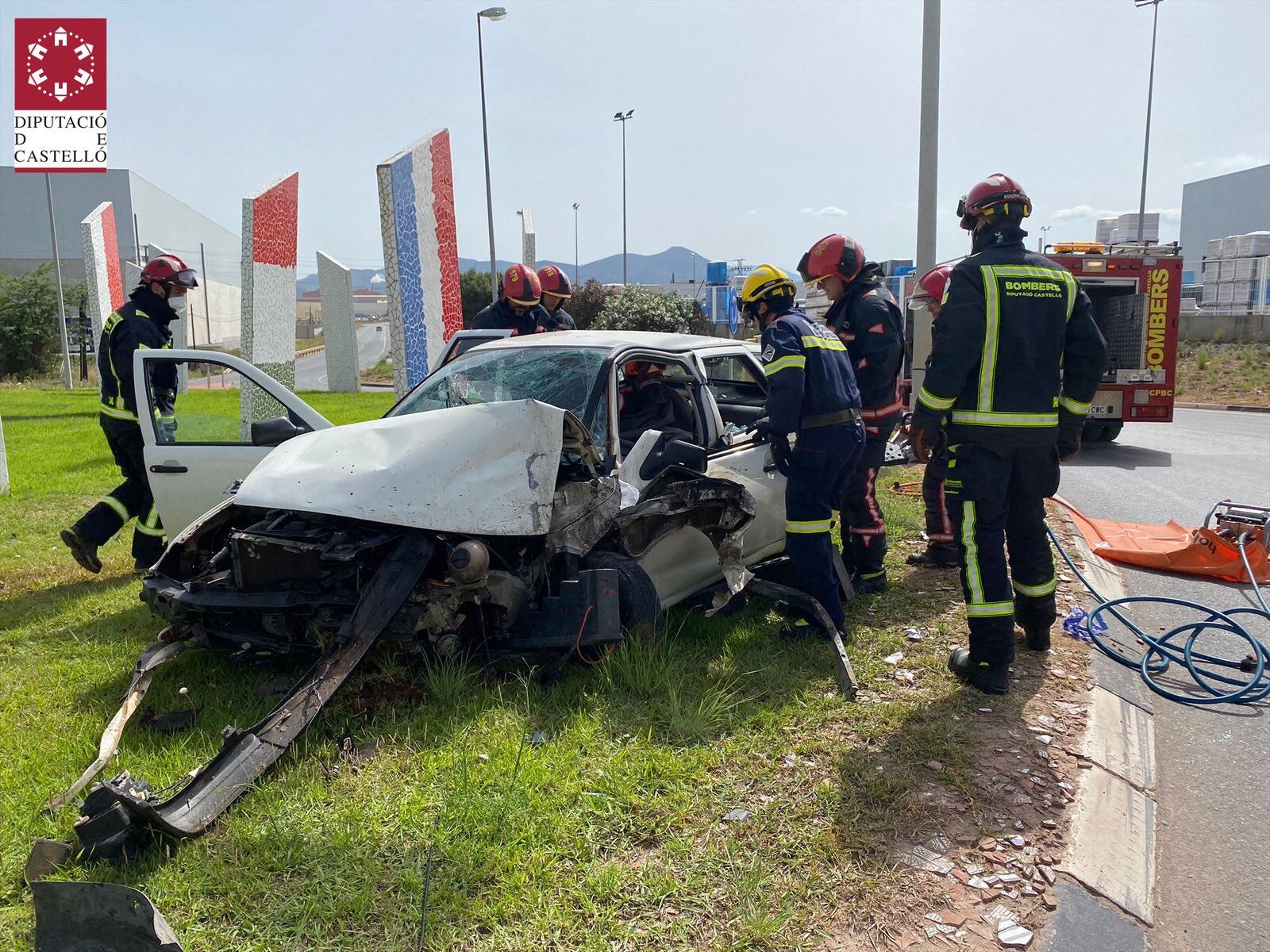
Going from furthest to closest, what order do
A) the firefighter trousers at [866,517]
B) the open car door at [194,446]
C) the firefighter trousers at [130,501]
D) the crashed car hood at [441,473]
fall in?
the firefighter trousers at [130,501]
the firefighter trousers at [866,517]
the open car door at [194,446]
the crashed car hood at [441,473]

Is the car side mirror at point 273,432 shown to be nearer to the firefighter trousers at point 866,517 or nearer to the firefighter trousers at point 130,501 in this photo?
the firefighter trousers at point 130,501

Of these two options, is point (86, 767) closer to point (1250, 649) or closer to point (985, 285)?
point (985, 285)

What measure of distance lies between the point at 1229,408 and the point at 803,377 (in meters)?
17.6

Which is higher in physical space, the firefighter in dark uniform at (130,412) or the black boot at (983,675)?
the firefighter in dark uniform at (130,412)

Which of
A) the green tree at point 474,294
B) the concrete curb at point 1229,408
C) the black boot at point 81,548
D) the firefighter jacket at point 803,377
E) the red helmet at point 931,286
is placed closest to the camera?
the firefighter jacket at point 803,377

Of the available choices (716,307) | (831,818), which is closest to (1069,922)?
(831,818)

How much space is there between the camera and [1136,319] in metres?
11.1

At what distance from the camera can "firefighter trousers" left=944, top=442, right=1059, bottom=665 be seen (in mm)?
4008

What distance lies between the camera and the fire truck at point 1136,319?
10961 mm

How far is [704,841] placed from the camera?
2.88 meters

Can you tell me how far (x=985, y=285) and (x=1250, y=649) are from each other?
256 centimetres

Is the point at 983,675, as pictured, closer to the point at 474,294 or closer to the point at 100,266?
the point at 100,266

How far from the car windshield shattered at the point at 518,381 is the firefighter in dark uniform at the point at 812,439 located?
0.88m

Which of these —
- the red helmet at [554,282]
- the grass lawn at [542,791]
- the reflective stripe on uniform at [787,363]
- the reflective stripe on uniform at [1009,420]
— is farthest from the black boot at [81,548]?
the reflective stripe on uniform at [1009,420]
